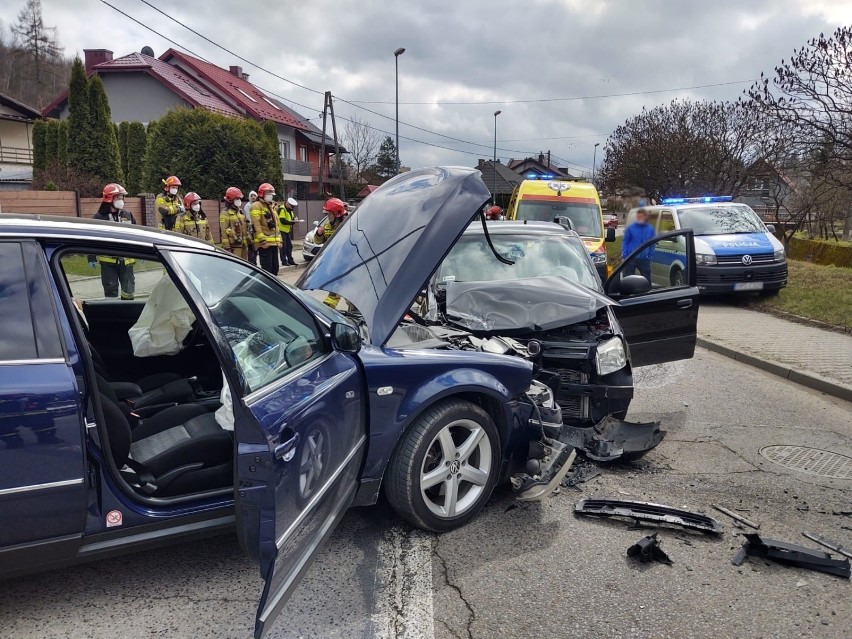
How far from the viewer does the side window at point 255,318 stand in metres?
2.78

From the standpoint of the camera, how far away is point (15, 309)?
2463 millimetres

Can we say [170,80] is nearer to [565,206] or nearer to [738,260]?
[565,206]

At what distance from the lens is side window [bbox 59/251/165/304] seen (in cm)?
346

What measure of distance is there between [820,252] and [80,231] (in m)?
22.3

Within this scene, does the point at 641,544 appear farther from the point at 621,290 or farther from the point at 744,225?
the point at 744,225

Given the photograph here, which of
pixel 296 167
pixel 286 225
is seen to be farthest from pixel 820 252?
pixel 296 167

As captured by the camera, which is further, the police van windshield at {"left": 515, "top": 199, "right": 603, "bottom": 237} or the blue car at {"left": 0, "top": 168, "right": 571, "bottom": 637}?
the police van windshield at {"left": 515, "top": 199, "right": 603, "bottom": 237}

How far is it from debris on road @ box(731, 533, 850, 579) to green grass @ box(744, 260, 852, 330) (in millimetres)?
7674

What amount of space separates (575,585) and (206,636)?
164 cm

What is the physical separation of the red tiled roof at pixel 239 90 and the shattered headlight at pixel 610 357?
37.1m

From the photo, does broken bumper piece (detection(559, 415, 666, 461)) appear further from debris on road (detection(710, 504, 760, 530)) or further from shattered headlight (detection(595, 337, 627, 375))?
debris on road (detection(710, 504, 760, 530))

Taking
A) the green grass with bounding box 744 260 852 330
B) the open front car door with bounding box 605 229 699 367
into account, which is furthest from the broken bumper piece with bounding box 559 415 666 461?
the green grass with bounding box 744 260 852 330

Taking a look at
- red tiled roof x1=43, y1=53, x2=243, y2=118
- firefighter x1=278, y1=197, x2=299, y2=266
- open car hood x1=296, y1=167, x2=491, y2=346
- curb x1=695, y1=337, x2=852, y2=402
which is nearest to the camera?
open car hood x1=296, y1=167, x2=491, y2=346

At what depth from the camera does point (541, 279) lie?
5.48 m
